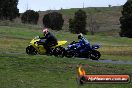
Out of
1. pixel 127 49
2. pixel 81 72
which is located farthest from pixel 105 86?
pixel 127 49

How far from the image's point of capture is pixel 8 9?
96.2 meters

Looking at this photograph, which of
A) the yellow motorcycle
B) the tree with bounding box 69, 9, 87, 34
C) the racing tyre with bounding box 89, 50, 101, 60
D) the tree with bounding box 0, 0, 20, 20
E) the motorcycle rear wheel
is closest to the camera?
the yellow motorcycle

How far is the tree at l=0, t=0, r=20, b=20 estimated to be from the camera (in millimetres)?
95113

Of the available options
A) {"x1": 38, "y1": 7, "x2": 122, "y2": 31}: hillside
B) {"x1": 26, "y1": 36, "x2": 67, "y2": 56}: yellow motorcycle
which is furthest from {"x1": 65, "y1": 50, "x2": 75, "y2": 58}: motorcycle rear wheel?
{"x1": 38, "y1": 7, "x2": 122, "y2": 31}: hillside

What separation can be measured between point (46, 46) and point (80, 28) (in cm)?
6660

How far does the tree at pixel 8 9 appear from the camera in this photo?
95.1 m

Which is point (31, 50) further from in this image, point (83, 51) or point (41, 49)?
point (83, 51)

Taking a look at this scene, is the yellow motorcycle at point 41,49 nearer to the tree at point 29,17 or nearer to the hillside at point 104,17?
the tree at point 29,17

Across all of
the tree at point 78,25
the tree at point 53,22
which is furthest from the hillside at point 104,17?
the tree at point 78,25

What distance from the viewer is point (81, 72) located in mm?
13117

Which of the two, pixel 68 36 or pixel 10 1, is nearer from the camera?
pixel 68 36

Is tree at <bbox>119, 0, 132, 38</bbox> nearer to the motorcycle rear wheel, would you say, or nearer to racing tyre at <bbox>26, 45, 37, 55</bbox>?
the motorcycle rear wheel

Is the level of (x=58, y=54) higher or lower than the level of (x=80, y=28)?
higher

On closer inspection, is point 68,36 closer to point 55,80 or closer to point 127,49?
point 127,49
